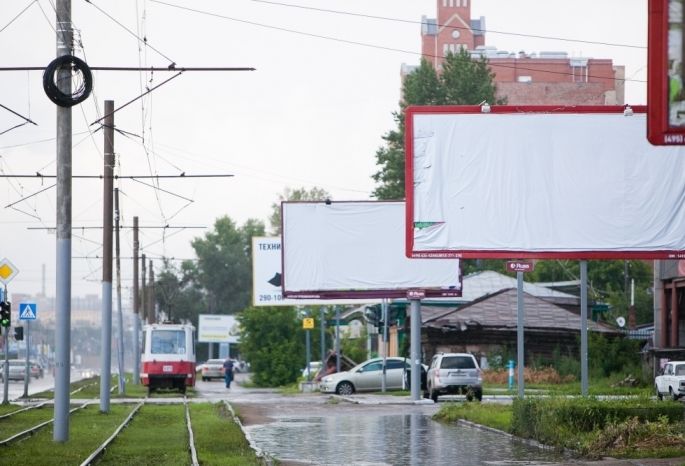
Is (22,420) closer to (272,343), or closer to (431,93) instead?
(272,343)

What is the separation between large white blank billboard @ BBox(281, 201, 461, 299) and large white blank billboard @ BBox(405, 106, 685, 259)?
17257mm

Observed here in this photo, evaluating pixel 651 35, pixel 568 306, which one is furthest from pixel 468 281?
pixel 651 35

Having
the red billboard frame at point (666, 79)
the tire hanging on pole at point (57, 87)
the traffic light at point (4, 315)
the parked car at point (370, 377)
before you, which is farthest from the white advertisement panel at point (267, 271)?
the red billboard frame at point (666, 79)

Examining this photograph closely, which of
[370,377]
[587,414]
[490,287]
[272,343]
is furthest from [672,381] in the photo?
[490,287]

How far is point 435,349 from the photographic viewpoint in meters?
61.1

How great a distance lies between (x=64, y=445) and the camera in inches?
901

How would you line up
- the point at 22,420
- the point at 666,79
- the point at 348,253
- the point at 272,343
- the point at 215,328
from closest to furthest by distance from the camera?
the point at 666,79, the point at 22,420, the point at 348,253, the point at 272,343, the point at 215,328

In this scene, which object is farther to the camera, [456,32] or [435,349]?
[456,32]

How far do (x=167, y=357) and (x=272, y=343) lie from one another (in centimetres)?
1440

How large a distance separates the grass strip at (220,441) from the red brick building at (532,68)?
89.5 m

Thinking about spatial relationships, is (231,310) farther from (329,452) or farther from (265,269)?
(329,452)

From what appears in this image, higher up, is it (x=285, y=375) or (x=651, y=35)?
(x=651, y=35)

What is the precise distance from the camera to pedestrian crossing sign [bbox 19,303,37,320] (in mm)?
42562

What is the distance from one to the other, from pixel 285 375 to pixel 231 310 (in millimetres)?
77303
